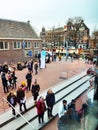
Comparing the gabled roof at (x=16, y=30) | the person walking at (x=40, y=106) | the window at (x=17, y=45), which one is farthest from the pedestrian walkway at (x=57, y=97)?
the gabled roof at (x=16, y=30)

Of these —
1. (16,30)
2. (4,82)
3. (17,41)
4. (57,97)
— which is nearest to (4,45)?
(17,41)

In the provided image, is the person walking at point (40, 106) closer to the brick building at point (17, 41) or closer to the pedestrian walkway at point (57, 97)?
the pedestrian walkway at point (57, 97)

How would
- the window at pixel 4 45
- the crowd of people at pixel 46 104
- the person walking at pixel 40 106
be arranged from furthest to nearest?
the window at pixel 4 45 < the person walking at pixel 40 106 < the crowd of people at pixel 46 104

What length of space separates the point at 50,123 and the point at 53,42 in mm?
40558

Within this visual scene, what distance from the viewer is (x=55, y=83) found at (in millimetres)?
13734

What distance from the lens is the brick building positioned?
25938mm

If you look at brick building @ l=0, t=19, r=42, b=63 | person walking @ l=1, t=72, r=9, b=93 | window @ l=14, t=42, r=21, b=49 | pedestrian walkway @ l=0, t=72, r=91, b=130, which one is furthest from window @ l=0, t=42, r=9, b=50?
person walking @ l=1, t=72, r=9, b=93

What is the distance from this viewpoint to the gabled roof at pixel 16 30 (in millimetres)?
26578

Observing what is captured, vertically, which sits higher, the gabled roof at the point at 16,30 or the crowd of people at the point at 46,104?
the gabled roof at the point at 16,30

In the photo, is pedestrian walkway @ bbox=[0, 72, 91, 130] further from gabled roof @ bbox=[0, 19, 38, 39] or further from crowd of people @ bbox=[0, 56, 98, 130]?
gabled roof @ bbox=[0, 19, 38, 39]

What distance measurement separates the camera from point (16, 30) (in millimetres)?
28406

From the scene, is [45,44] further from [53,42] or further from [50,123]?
[50,123]

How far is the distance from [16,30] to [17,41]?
186cm

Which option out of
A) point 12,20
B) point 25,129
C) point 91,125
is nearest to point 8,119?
point 25,129
